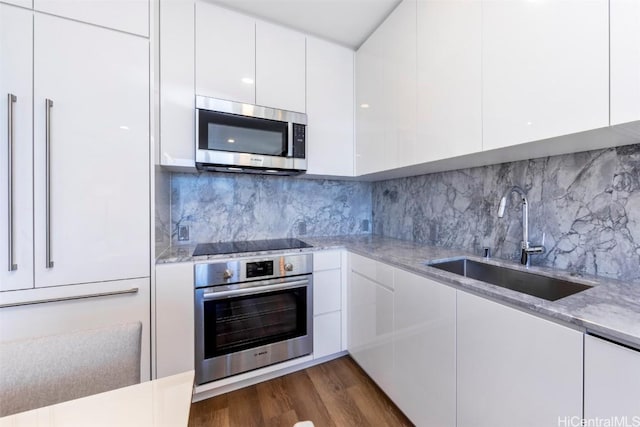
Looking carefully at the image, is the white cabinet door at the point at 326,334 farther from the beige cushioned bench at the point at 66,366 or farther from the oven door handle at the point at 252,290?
the beige cushioned bench at the point at 66,366

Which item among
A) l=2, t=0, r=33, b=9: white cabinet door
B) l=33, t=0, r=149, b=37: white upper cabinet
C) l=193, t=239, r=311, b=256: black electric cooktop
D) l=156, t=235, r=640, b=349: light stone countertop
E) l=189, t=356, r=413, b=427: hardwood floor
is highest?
l=33, t=0, r=149, b=37: white upper cabinet

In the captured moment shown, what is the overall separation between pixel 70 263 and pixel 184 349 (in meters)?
0.73

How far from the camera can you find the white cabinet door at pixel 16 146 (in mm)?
1109

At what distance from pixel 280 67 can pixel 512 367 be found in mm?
2101

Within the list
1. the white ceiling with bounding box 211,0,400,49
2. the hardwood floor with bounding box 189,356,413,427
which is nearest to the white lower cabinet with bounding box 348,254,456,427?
the hardwood floor with bounding box 189,356,413,427

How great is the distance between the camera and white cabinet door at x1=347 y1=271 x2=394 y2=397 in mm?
1496

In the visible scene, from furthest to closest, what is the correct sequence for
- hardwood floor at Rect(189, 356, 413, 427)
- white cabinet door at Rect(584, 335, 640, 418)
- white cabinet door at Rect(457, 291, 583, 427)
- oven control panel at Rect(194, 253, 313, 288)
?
oven control panel at Rect(194, 253, 313, 288) → hardwood floor at Rect(189, 356, 413, 427) → white cabinet door at Rect(457, 291, 583, 427) → white cabinet door at Rect(584, 335, 640, 418)

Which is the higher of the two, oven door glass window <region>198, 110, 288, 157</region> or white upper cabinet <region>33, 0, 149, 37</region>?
white upper cabinet <region>33, 0, 149, 37</region>

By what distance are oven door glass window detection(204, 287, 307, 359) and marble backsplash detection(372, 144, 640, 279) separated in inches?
45.0

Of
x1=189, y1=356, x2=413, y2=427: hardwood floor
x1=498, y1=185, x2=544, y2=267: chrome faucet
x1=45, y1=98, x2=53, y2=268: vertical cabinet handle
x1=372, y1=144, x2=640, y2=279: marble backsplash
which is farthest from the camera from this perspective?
x1=189, y1=356, x2=413, y2=427: hardwood floor

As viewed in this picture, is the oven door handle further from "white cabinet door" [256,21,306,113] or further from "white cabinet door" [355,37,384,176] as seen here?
"white cabinet door" [256,21,306,113]

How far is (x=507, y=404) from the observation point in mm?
885

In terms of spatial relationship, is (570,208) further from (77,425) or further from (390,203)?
(77,425)

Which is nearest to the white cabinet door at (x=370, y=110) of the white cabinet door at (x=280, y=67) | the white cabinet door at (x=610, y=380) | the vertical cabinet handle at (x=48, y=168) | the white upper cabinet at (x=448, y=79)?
the white upper cabinet at (x=448, y=79)
